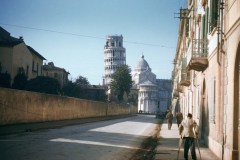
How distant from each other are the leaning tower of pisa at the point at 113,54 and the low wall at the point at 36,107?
127 metres

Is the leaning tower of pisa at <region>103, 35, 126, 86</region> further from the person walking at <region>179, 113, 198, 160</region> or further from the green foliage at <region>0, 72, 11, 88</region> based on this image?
the person walking at <region>179, 113, 198, 160</region>

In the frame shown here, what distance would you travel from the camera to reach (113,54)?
17600cm

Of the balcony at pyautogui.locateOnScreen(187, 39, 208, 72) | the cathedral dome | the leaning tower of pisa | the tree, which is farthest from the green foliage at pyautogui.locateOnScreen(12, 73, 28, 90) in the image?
the leaning tower of pisa

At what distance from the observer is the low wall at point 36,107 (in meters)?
23.6

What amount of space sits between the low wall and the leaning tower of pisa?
127 metres

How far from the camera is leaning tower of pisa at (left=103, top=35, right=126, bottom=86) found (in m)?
174

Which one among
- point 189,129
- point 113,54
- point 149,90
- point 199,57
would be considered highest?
point 113,54

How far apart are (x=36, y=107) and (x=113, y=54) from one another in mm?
147869

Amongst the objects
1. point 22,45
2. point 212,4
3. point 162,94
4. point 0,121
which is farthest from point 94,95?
point 212,4

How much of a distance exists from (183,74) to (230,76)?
17805 millimetres

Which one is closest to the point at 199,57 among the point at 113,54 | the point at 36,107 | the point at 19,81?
the point at 36,107

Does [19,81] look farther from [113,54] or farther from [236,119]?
[113,54]

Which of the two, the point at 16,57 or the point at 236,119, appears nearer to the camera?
the point at 236,119

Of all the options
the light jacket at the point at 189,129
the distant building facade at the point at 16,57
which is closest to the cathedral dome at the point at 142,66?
the distant building facade at the point at 16,57
